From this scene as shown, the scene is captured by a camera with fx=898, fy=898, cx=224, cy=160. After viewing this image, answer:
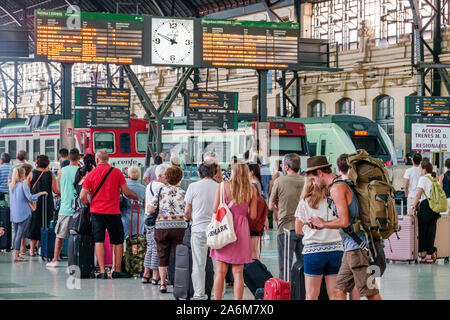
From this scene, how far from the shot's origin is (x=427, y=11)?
3791 centimetres

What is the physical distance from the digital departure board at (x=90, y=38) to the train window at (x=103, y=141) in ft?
31.7

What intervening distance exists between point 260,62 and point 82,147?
10.6 m

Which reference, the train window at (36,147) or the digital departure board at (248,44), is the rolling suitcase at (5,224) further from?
the train window at (36,147)

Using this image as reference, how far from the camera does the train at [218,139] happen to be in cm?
3198

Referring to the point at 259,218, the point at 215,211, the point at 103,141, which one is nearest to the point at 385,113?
the point at 103,141

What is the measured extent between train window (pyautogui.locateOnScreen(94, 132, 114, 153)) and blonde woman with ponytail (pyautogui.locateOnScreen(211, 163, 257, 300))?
81.9 feet

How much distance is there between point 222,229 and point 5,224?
8.38 m

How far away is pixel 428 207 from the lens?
48.4ft

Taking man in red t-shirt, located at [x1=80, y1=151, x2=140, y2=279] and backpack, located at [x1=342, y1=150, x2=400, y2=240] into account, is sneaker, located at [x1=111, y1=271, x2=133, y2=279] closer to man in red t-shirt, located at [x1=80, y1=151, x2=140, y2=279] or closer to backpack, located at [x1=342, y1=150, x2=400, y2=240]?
man in red t-shirt, located at [x1=80, y1=151, x2=140, y2=279]

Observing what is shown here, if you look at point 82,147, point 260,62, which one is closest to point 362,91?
point 82,147

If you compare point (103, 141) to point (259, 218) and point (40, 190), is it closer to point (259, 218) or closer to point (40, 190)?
point (40, 190)

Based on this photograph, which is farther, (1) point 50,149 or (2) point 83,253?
(1) point 50,149

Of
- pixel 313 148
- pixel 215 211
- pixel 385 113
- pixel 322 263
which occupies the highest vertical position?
pixel 385 113

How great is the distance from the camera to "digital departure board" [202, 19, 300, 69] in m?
24.9
